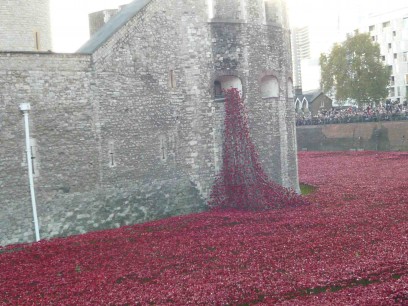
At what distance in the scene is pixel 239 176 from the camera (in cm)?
1859

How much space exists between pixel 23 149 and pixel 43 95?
1645mm

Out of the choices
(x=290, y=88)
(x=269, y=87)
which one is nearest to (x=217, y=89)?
(x=269, y=87)

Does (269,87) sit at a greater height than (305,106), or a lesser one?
lesser

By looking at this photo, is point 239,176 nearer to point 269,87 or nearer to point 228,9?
point 269,87

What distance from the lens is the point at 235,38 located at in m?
19.0

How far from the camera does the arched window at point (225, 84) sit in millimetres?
19219

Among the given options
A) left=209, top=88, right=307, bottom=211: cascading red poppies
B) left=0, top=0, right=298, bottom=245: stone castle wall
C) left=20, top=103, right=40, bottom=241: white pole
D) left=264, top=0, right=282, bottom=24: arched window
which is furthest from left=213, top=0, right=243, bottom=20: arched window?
left=20, top=103, right=40, bottom=241: white pole

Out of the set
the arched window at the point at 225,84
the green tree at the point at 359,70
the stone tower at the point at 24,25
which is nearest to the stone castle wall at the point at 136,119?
the arched window at the point at 225,84

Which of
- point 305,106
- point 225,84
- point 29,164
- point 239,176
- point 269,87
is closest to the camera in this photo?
point 29,164

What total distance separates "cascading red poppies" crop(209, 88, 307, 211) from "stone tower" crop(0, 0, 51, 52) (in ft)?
23.4

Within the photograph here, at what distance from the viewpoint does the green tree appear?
57062mm

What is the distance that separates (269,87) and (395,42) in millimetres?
53499

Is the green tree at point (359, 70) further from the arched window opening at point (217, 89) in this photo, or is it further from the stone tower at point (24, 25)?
the stone tower at point (24, 25)

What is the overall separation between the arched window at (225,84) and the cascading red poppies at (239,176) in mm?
531
